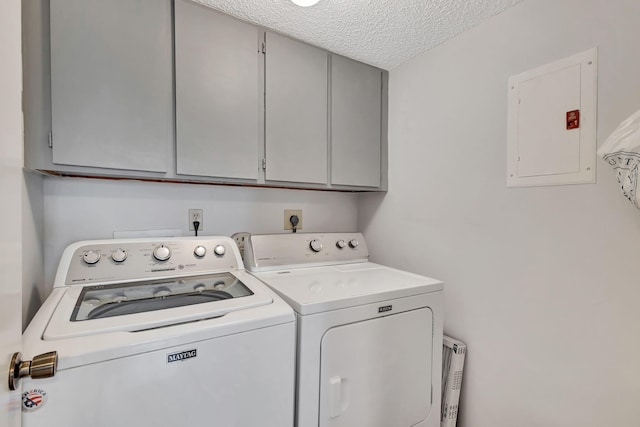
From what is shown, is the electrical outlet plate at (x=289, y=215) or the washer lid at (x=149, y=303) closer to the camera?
the washer lid at (x=149, y=303)

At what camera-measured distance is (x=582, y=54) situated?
1.11m

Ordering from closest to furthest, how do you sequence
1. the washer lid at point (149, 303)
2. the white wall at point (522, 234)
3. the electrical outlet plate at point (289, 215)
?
the washer lid at point (149, 303) < the white wall at point (522, 234) < the electrical outlet plate at point (289, 215)

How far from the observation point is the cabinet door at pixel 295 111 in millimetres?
1554

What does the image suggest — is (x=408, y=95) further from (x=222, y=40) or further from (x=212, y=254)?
(x=212, y=254)

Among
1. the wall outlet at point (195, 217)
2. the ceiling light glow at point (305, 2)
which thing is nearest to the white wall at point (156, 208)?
the wall outlet at point (195, 217)

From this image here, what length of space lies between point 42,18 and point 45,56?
141 millimetres

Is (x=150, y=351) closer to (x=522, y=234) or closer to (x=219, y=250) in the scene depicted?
(x=219, y=250)

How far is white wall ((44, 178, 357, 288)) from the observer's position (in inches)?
53.8

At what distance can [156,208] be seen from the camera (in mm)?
1575

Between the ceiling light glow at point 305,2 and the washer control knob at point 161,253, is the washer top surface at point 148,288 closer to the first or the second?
the washer control knob at point 161,253

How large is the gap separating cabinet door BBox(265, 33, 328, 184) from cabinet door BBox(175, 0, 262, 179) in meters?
0.09

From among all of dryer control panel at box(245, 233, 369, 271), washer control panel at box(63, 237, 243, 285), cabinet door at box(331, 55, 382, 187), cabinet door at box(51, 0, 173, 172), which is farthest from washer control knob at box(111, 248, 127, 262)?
cabinet door at box(331, 55, 382, 187)

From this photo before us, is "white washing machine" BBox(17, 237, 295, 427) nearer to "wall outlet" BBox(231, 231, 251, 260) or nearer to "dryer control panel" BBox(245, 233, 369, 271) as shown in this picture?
"dryer control panel" BBox(245, 233, 369, 271)

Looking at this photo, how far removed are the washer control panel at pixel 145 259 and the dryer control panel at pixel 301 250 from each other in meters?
0.11
